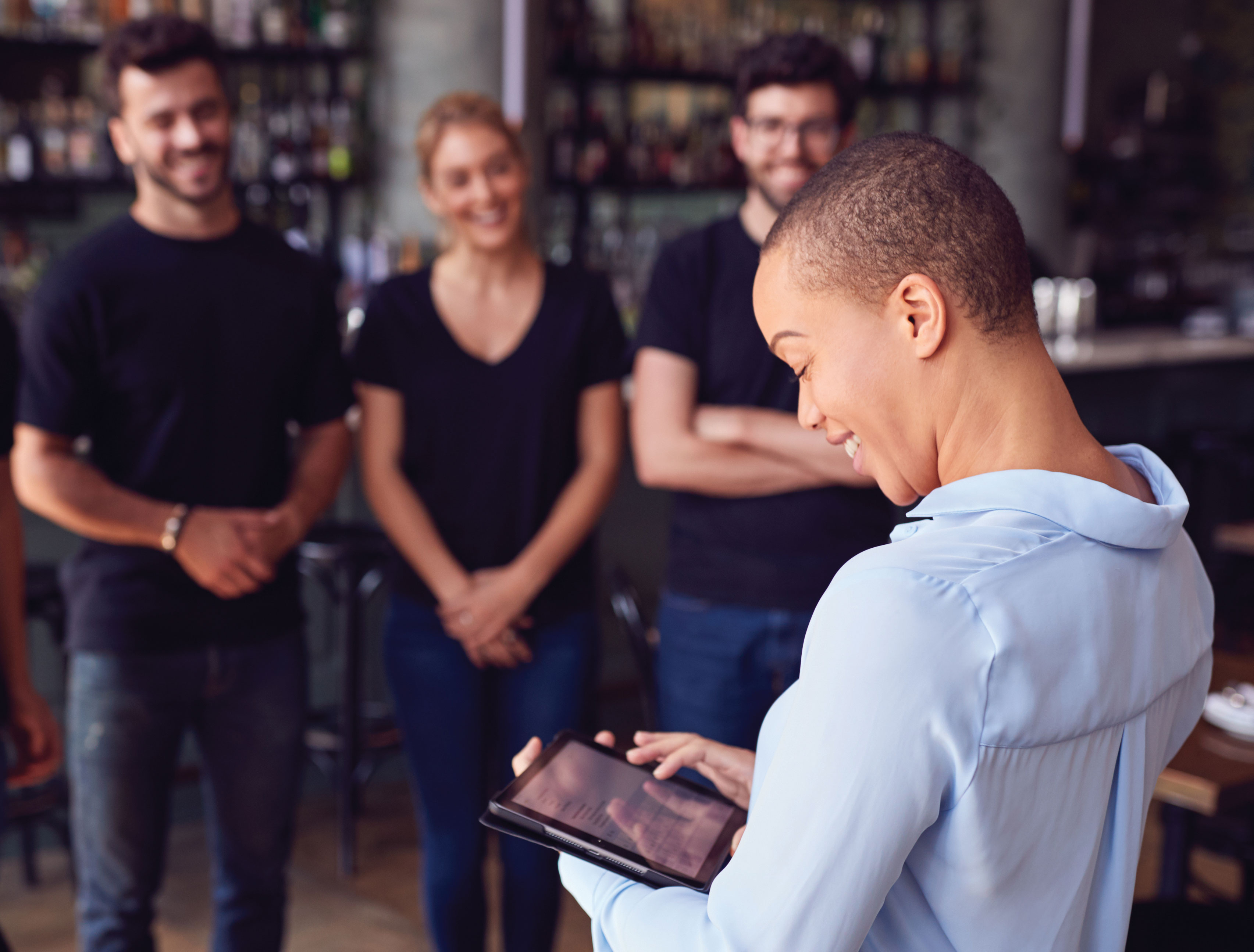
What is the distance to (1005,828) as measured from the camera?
743mm

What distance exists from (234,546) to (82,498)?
0.78ft

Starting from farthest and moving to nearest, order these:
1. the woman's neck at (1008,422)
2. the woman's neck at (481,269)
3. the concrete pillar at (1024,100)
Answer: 1. the concrete pillar at (1024,100)
2. the woman's neck at (481,269)
3. the woman's neck at (1008,422)

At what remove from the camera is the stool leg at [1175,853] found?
2277 mm

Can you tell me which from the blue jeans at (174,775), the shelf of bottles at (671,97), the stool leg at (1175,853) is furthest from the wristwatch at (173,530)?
the shelf of bottles at (671,97)

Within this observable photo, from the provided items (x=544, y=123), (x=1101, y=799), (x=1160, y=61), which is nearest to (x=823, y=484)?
(x=1101, y=799)

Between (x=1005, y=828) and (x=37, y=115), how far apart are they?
4.92 meters

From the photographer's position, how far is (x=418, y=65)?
4844 mm

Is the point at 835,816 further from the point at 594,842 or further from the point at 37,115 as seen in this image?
the point at 37,115

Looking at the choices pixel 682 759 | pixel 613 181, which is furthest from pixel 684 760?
pixel 613 181

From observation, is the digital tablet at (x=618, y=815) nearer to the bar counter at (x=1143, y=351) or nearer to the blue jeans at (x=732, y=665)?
the blue jeans at (x=732, y=665)

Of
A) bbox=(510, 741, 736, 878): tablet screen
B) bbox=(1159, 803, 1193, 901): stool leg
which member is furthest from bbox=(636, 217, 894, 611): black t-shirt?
bbox=(1159, 803, 1193, 901): stool leg

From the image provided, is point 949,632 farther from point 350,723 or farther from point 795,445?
point 350,723

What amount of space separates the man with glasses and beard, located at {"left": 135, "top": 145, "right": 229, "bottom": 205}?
2.43 ft

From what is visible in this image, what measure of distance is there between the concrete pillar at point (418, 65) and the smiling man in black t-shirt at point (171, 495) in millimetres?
2921
